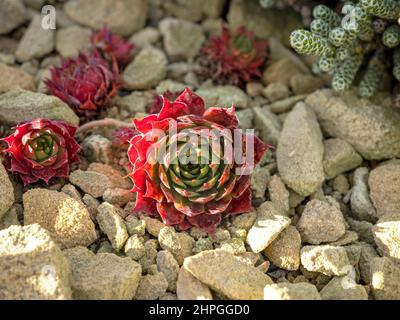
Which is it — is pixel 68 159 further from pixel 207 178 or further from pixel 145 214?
pixel 207 178

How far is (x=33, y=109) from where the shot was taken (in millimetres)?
3758

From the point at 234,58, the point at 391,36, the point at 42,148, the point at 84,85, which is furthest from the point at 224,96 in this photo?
the point at 42,148

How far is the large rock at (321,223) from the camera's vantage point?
135 inches

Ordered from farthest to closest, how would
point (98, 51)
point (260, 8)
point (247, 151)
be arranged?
point (260, 8)
point (98, 51)
point (247, 151)

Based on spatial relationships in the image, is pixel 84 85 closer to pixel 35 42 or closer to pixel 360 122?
pixel 35 42

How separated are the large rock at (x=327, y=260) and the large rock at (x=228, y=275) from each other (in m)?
0.29

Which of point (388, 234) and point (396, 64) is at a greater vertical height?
point (396, 64)

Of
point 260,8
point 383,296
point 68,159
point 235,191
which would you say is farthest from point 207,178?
point 260,8

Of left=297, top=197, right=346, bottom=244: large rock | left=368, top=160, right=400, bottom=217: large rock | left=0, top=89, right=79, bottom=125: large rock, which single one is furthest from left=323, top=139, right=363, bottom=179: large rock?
left=0, top=89, right=79, bottom=125: large rock

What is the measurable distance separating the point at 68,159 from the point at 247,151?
1195mm

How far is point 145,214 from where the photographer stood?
346 centimetres

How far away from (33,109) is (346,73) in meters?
2.24

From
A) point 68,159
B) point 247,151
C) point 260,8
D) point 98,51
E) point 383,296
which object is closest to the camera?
point 383,296

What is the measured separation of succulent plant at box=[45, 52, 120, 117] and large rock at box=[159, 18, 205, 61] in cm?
73
